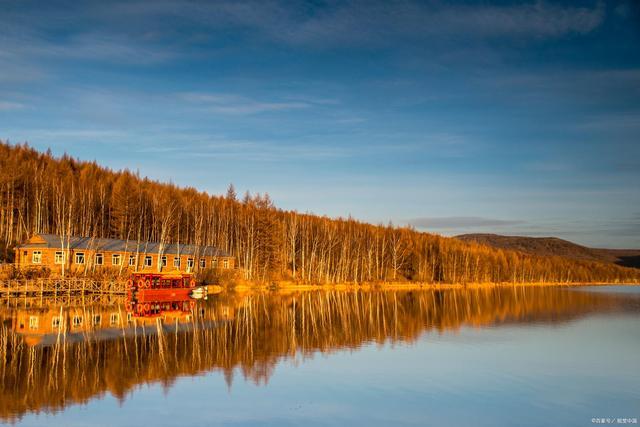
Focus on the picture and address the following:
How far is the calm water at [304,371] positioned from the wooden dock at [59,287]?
13055mm

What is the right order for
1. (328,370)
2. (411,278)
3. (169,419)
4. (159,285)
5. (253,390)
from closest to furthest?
(169,419) < (253,390) < (328,370) < (159,285) < (411,278)

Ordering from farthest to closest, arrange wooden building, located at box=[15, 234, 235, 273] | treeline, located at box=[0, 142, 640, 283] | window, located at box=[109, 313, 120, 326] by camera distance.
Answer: treeline, located at box=[0, 142, 640, 283]
wooden building, located at box=[15, 234, 235, 273]
window, located at box=[109, 313, 120, 326]

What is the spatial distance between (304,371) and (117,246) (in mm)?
46359

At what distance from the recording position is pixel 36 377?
1795 centimetres

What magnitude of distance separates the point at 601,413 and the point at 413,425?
597 cm

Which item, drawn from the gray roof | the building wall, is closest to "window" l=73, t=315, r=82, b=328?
the gray roof

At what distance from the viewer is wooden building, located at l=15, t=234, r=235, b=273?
2148 inches

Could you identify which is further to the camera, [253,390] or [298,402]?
[253,390]

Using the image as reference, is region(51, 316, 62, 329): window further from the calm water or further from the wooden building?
the wooden building

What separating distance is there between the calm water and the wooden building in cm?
2026

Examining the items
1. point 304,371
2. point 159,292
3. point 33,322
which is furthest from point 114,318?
point 304,371

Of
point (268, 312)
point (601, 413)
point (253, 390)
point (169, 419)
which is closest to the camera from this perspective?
point (169, 419)

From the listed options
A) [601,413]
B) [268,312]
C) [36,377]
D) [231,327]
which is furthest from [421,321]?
[36,377]

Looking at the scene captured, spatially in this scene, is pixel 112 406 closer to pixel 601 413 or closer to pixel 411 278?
pixel 601 413
